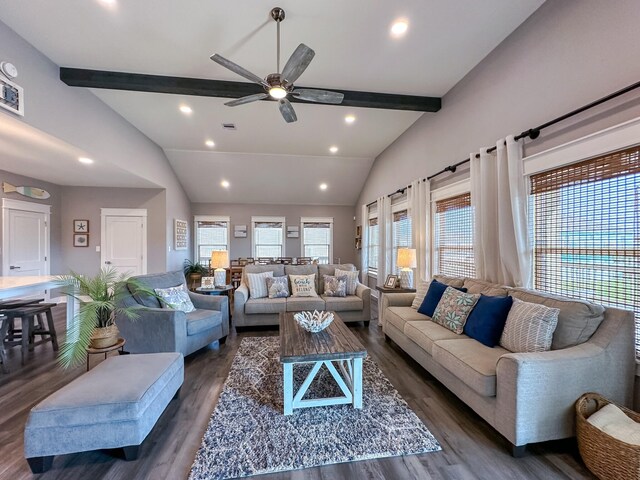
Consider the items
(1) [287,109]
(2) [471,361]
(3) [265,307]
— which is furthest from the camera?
(3) [265,307]

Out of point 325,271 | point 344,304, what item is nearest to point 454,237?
point 344,304

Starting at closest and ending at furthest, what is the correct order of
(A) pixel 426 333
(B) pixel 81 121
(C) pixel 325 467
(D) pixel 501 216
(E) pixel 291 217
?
(C) pixel 325 467
(A) pixel 426 333
(D) pixel 501 216
(B) pixel 81 121
(E) pixel 291 217

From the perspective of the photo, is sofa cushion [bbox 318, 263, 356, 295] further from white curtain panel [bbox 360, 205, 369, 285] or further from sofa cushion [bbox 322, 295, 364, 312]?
white curtain panel [bbox 360, 205, 369, 285]

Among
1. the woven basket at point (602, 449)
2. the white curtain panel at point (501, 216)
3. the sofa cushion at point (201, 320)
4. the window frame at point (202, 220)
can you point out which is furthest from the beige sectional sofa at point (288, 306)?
the window frame at point (202, 220)

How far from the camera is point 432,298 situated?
324cm

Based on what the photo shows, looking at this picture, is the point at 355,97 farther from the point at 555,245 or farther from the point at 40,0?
the point at 40,0

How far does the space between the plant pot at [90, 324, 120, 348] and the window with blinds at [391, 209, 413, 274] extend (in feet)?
14.3

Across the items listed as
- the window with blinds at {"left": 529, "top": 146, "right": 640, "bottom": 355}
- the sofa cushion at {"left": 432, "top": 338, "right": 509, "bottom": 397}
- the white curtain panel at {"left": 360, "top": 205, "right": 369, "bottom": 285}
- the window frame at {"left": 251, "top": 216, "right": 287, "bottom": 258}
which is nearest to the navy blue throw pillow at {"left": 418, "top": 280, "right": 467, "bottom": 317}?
the sofa cushion at {"left": 432, "top": 338, "right": 509, "bottom": 397}

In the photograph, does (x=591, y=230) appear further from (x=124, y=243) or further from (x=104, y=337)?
(x=124, y=243)

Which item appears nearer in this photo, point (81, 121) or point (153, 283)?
point (153, 283)

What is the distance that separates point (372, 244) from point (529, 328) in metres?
5.17

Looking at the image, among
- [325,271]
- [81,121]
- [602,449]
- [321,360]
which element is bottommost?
[602,449]

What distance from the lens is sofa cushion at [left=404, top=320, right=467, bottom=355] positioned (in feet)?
8.38

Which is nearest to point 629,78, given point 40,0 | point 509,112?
point 509,112
